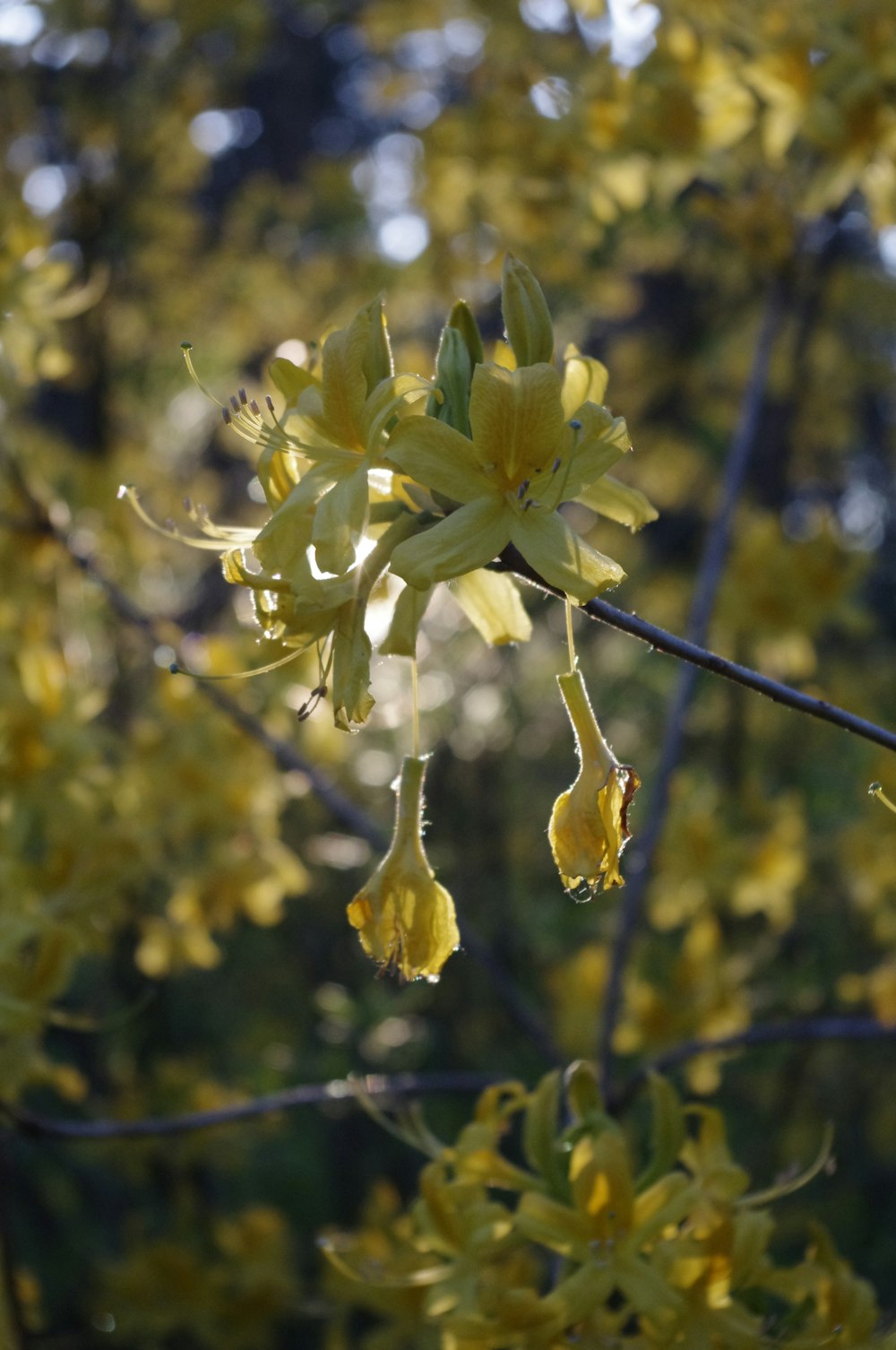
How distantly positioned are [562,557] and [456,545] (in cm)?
10

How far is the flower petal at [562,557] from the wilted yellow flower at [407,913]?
1.08ft

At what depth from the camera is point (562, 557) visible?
1122 mm

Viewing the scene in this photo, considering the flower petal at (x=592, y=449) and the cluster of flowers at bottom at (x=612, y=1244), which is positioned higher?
the flower petal at (x=592, y=449)

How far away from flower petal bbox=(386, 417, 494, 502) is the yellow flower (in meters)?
0.30


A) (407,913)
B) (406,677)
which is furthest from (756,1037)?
(406,677)

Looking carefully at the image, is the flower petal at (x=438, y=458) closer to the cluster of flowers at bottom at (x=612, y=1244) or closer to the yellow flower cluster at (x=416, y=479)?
the yellow flower cluster at (x=416, y=479)

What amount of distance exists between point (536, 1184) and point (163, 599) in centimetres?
432

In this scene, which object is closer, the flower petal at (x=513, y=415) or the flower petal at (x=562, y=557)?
the flower petal at (x=562, y=557)

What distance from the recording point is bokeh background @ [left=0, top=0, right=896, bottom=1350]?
2.80 metres

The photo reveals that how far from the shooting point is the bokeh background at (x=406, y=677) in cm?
280

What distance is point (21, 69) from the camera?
5.35 metres

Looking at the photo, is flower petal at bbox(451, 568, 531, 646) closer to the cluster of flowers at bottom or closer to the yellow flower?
the yellow flower

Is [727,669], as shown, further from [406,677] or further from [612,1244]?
[406,677]

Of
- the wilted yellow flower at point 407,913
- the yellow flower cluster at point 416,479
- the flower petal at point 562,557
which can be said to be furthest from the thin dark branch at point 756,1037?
the flower petal at point 562,557
